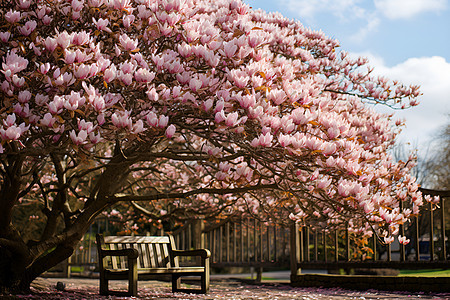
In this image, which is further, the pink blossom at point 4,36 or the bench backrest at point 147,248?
the bench backrest at point 147,248

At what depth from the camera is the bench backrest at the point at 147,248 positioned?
681 cm

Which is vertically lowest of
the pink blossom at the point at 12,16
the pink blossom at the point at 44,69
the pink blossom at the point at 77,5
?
the pink blossom at the point at 44,69

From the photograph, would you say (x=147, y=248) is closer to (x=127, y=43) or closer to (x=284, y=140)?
(x=127, y=43)

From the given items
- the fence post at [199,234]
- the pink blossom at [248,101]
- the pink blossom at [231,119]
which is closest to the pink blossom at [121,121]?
the pink blossom at [231,119]

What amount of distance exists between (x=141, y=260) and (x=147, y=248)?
0.22 meters

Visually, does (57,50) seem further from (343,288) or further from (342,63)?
(343,288)

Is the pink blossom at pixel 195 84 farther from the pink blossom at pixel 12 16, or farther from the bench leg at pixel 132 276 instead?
the bench leg at pixel 132 276

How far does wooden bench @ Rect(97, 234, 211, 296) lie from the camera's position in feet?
19.8

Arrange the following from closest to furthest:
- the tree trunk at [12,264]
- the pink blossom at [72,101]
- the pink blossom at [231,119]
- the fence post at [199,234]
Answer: the pink blossom at [72,101], the pink blossom at [231,119], the tree trunk at [12,264], the fence post at [199,234]

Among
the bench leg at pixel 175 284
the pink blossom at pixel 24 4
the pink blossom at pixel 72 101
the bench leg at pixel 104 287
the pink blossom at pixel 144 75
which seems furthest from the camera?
the bench leg at pixel 175 284

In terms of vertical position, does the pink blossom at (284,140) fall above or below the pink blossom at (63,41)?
below

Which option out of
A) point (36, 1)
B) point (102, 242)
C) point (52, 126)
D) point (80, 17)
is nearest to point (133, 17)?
point (80, 17)

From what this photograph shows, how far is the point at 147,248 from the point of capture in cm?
713

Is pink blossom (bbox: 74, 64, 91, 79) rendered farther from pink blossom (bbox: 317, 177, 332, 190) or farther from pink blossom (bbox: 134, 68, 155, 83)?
pink blossom (bbox: 317, 177, 332, 190)
